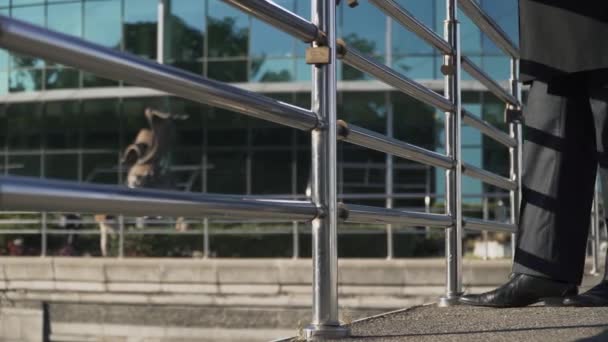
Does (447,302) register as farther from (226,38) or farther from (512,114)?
(226,38)

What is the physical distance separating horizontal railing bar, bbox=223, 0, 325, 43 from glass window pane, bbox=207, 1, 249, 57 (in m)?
22.6

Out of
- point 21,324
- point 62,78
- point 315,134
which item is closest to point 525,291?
point 315,134

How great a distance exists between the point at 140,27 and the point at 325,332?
2375 cm

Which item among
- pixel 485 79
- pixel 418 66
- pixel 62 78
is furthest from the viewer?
pixel 62 78

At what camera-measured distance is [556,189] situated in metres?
3.03

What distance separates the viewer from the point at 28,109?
26.2 meters

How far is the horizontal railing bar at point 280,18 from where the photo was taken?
2.15 meters

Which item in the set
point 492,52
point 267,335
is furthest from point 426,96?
point 492,52

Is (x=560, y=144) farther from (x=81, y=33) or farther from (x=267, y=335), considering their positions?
(x=81, y=33)

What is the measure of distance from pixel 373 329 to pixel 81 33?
24.5 m

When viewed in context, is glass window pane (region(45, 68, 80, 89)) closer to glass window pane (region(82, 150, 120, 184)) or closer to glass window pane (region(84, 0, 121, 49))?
glass window pane (region(84, 0, 121, 49))

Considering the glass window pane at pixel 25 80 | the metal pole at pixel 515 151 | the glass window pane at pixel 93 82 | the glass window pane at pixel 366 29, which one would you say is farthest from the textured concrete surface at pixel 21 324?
the glass window pane at pixel 25 80

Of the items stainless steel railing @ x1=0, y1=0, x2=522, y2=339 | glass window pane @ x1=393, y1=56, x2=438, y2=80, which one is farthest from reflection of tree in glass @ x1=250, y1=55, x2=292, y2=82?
stainless steel railing @ x1=0, y1=0, x2=522, y2=339

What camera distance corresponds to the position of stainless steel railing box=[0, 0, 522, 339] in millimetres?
1494
